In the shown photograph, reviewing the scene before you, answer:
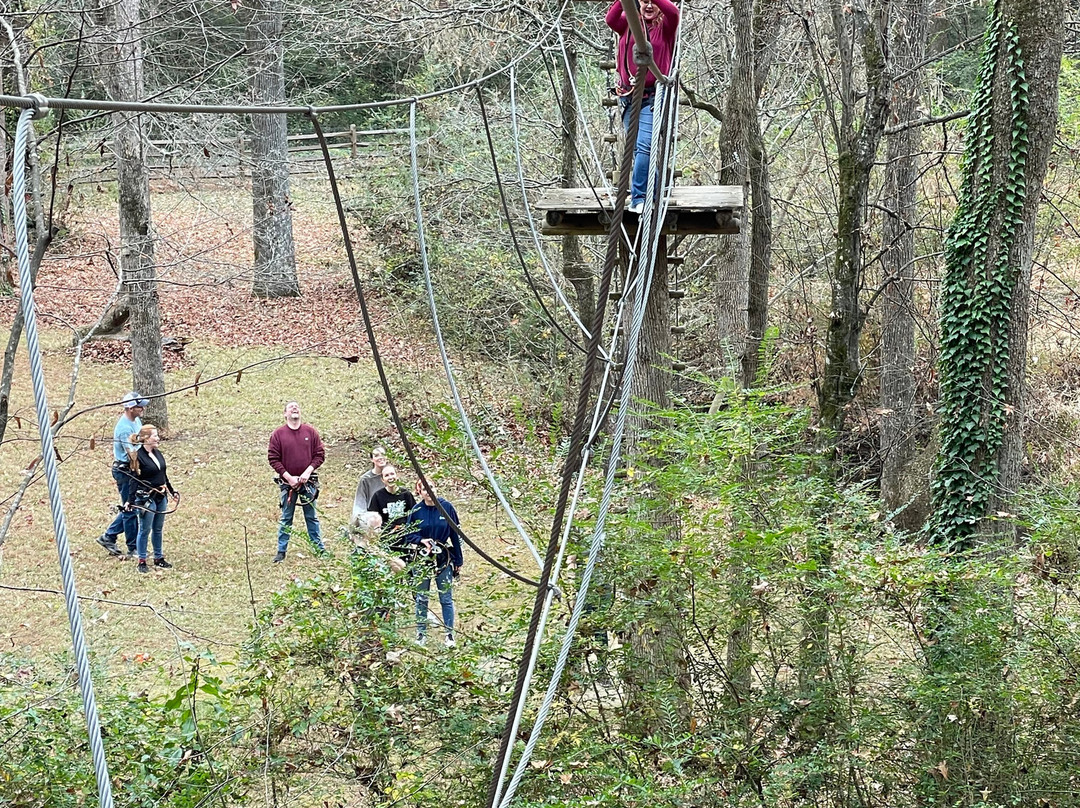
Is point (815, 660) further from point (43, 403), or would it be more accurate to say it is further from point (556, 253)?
point (556, 253)

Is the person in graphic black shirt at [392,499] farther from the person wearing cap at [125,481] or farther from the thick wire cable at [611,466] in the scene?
the person wearing cap at [125,481]

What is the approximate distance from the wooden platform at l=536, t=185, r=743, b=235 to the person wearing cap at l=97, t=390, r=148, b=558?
14.1 feet

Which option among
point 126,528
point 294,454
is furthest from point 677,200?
point 126,528

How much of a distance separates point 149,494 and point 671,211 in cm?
542

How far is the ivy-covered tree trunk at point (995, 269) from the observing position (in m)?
9.05

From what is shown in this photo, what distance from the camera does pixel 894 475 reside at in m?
13.8

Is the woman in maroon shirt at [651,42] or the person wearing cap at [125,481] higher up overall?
the woman in maroon shirt at [651,42]

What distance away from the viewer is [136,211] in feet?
44.5

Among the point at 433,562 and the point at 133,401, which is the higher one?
the point at 133,401

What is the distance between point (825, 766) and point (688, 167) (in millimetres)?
10027

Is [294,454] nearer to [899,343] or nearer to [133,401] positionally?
[133,401]

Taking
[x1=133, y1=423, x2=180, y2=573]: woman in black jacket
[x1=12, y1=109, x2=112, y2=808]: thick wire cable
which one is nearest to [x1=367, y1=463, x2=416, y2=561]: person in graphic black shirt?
[x1=133, y1=423, x2=180, y2=573]: woman in black jacket

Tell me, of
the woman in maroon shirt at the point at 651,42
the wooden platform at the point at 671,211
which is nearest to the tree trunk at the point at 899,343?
the wooden platform at the point at 671,211

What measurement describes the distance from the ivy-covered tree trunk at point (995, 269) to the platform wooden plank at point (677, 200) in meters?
3.28
